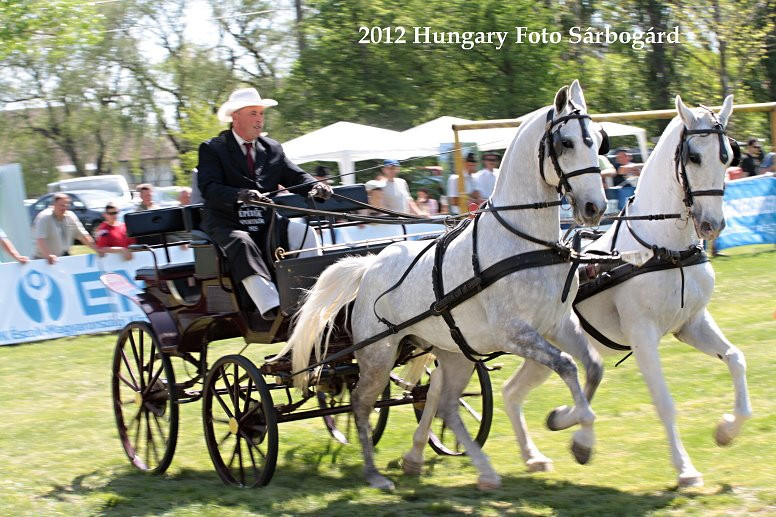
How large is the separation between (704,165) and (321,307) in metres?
2.16

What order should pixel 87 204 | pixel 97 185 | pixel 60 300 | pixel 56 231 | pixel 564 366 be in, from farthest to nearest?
1. pixel 97 185
2. pixel 87 204
3. pixel 56 231
4. pixel 60 300
5. pixel 564 366

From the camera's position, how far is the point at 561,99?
4.70 m

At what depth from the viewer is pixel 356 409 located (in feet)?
19.2

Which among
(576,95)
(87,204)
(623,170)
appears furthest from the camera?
(87,204)

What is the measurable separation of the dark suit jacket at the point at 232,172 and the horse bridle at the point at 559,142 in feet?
6.46

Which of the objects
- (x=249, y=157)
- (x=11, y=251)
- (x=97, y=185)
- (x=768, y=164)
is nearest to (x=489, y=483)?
(x=249, y=157)

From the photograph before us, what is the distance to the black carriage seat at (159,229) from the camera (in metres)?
6.22

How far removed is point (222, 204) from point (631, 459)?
2.76m

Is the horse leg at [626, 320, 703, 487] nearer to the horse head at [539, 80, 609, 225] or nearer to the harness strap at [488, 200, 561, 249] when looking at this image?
the harness strap at [488, 200, 561, 249]

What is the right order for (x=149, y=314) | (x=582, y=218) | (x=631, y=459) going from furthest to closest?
(x=149, y=314) → (x=631, y=459) → (x=582, y=218)

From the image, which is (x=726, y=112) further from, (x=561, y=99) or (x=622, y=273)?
(x=561, y=99)

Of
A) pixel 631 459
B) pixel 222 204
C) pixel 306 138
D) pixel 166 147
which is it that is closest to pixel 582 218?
pixel 631 459

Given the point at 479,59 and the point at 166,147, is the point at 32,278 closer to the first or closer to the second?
the point at 479,59

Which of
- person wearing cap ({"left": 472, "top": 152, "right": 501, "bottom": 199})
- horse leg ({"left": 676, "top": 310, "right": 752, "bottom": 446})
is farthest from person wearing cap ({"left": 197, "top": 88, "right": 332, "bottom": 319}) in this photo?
person wearing cap ({"left": 472, "top": 152, "right": 501, "bottom": 199})
